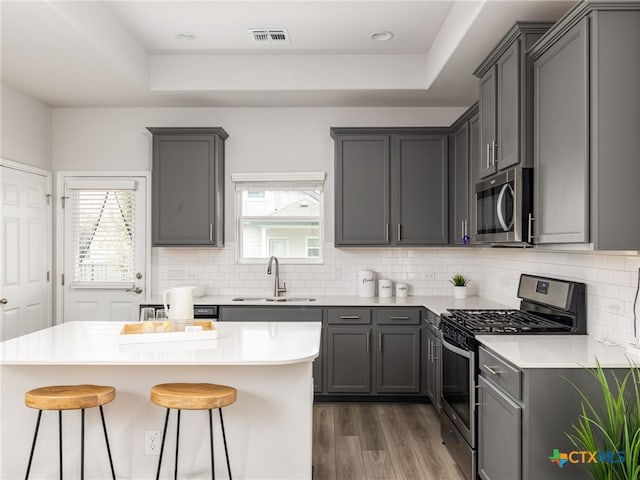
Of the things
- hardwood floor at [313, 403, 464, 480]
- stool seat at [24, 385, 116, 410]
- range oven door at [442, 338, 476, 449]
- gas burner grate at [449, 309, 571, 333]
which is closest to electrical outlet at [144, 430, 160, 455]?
stool seat at [24, 385, 116, 410]

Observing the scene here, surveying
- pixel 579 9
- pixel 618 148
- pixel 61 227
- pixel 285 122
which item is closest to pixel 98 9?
pixel 285 122

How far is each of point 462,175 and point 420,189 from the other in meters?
0.40

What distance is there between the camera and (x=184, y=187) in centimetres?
447

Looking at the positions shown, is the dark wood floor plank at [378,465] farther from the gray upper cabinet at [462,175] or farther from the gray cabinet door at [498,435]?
the gray upper cabinet at [462,175]

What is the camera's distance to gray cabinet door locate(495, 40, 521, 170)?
2.73m

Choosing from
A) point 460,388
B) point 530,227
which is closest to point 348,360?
point 460,388

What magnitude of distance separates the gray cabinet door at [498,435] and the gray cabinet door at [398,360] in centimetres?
151

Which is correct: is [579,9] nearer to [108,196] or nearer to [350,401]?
[350,401]

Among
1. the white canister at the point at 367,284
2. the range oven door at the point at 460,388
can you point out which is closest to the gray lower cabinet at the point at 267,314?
the white canister at the point at 367,284

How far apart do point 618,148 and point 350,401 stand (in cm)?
301

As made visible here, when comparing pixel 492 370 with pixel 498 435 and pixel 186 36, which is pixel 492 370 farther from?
pixel 186 36

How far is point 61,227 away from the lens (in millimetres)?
4781

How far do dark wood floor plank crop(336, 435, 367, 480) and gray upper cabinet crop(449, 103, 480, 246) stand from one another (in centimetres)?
187

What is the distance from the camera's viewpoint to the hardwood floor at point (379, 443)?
9.88 feet
